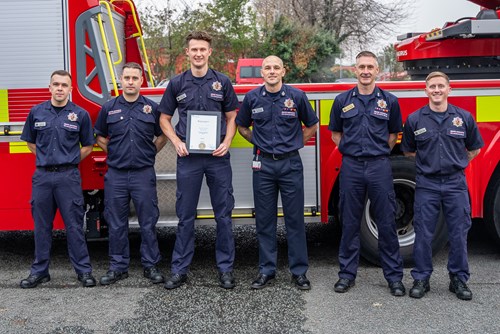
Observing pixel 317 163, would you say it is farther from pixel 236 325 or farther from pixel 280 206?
pixel 236 325

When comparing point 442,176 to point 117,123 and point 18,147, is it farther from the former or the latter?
point 18,147

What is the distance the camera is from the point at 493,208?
5.75m

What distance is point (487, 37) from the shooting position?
6047 mm

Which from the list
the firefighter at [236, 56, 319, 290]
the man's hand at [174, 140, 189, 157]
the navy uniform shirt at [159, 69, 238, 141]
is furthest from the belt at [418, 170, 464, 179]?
the man's hand at [174, 140, 189, 157]

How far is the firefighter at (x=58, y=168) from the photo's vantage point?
17.0 ft

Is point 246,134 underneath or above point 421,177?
above

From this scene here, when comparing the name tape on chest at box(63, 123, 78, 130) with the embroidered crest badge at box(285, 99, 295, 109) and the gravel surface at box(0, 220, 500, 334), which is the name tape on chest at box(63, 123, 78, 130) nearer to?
the gravel surface at box(0, 220, 500, 334)

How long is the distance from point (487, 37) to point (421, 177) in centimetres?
191

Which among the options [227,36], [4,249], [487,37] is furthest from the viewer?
[227,36]

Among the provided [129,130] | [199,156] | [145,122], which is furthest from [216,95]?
[129,130]

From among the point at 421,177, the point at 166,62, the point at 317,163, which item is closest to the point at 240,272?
the point at 317,163

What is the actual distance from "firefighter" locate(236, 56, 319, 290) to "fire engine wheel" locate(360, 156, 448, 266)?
2.47 feet

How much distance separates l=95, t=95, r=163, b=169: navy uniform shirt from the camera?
5238mm

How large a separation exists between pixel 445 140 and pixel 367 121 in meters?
0.62
